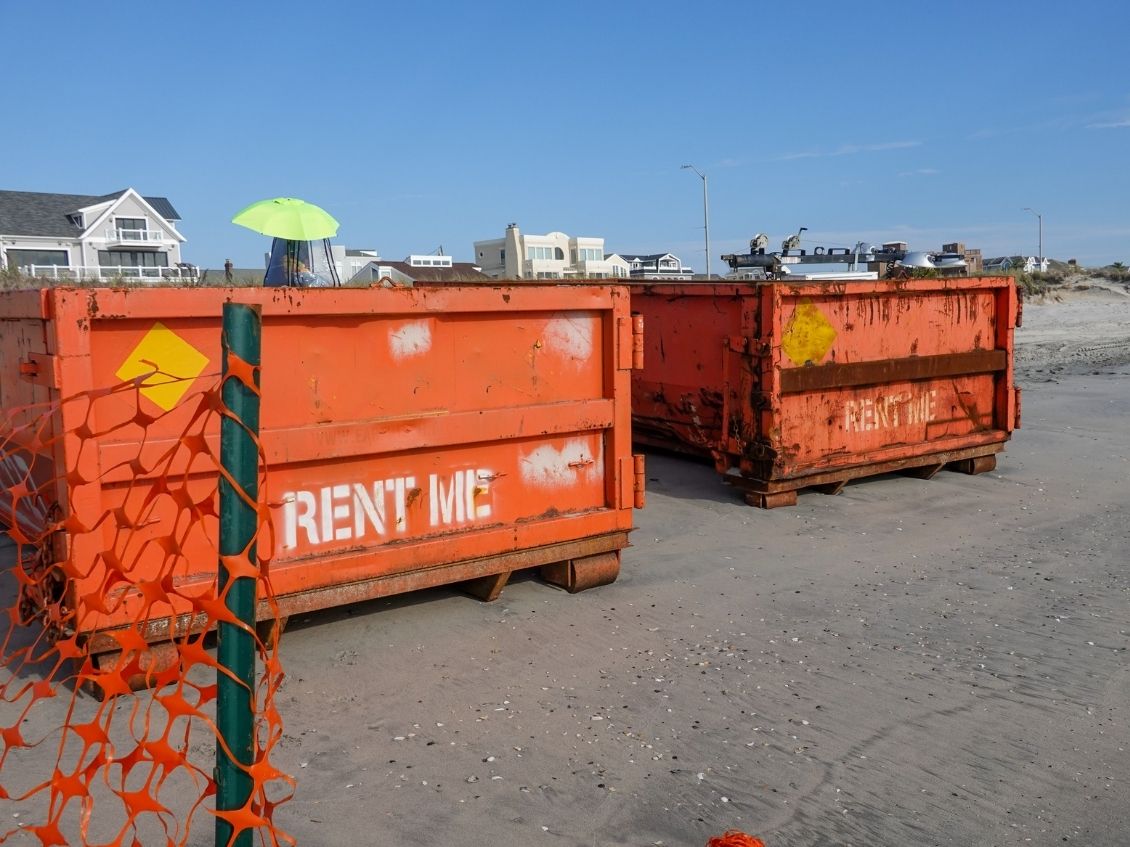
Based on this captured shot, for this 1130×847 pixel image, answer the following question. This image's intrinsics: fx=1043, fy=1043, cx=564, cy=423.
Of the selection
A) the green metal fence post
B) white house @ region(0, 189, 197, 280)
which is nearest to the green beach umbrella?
the green metal fence post

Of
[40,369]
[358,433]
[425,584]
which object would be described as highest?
[40,369]

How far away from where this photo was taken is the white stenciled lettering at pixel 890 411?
8.49 metres

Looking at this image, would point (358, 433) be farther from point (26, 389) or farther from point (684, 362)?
point (684, 362)

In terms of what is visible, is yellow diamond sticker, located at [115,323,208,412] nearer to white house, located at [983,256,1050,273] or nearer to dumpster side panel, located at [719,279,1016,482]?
dumpster side panel, located at [719,279,1016,482]

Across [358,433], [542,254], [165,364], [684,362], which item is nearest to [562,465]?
[358,433]

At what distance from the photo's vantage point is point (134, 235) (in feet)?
165

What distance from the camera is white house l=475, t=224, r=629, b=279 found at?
62719mm

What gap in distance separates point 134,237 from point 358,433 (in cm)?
5025

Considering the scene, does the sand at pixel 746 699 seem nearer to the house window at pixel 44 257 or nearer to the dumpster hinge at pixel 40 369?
the dumpster hinge at pixel 40 369

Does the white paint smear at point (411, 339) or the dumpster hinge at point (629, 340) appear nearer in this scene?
the white paint smear at point (411, 339)

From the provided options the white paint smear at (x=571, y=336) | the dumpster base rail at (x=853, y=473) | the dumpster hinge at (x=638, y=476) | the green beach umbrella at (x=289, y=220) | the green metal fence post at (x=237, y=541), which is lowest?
the dumpster base rail at (x=853, y=473)

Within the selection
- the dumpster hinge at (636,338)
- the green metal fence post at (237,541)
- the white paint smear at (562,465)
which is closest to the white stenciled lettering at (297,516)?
the white paint smear at (562,465)

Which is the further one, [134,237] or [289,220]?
[134,237]

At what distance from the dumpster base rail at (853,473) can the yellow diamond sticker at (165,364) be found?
4.78 meters
